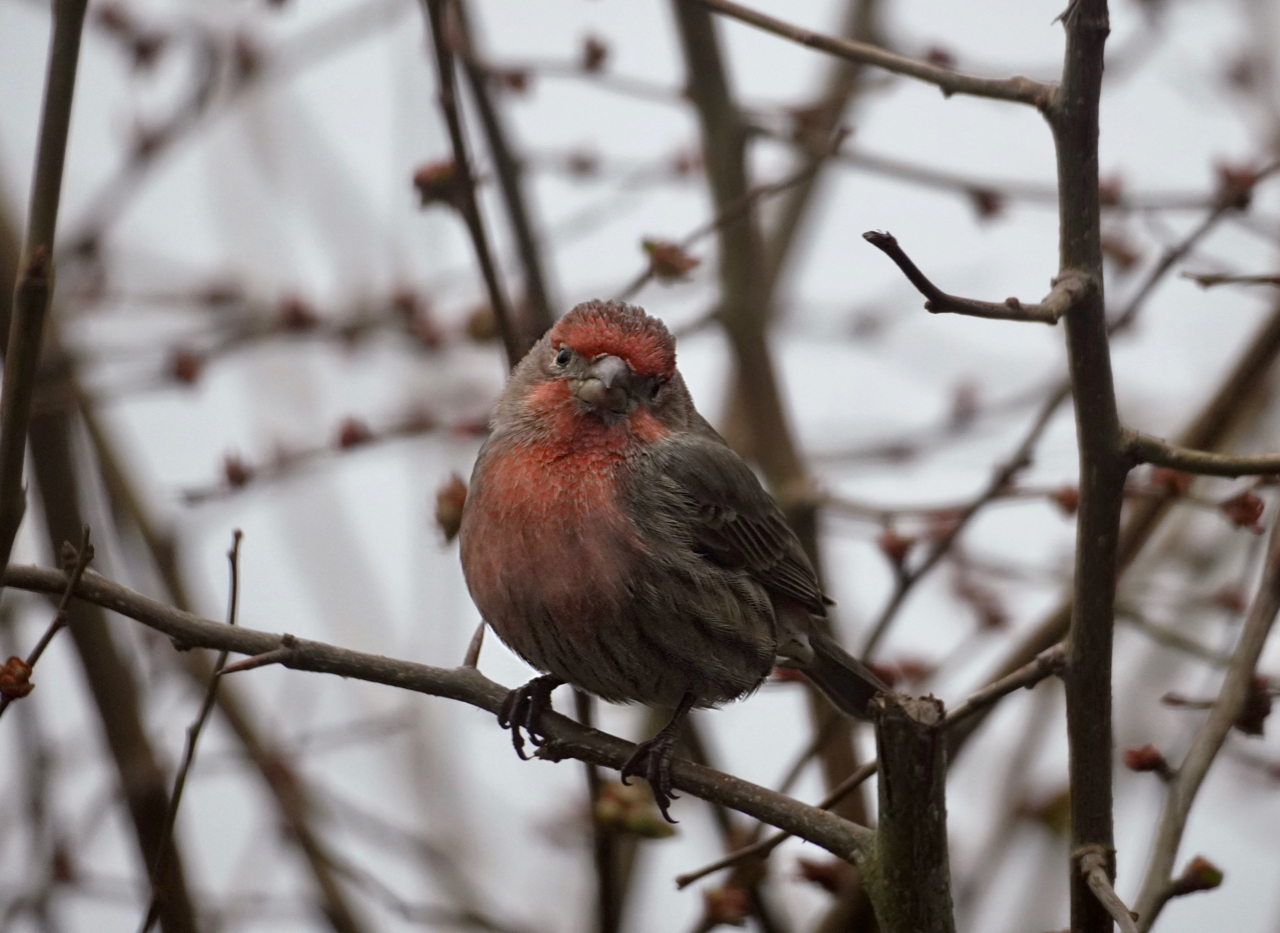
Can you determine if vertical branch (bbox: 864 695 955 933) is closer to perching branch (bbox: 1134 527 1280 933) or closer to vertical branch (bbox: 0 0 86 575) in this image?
perching branch (bbox: 1134 527 1280 933)

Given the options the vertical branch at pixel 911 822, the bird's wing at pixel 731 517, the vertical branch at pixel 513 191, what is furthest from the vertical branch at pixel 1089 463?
the vertical branch at pixel 513 191

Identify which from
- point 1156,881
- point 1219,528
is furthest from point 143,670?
point 1219,528

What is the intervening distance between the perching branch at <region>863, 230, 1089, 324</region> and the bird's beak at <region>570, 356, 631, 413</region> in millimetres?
1878

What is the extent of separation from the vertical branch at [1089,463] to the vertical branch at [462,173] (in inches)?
65.6

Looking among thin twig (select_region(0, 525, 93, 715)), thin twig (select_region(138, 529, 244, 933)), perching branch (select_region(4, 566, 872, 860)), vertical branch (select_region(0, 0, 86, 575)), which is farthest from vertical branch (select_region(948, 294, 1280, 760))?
vertical branch (select_region(0, 0, 86, 575))

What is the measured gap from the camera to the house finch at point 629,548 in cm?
405

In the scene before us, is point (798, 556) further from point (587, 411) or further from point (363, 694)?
point (363, 694)

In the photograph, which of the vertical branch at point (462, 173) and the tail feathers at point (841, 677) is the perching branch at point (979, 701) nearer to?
the tail feathers at point (841, 677)

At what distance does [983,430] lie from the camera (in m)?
5.98

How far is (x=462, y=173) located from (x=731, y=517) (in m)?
1.43

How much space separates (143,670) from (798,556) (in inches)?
107

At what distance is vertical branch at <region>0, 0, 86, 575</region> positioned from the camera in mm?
2545

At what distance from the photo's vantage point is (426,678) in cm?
314

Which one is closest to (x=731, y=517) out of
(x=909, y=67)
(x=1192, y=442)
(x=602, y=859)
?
(x=602, y=859)
